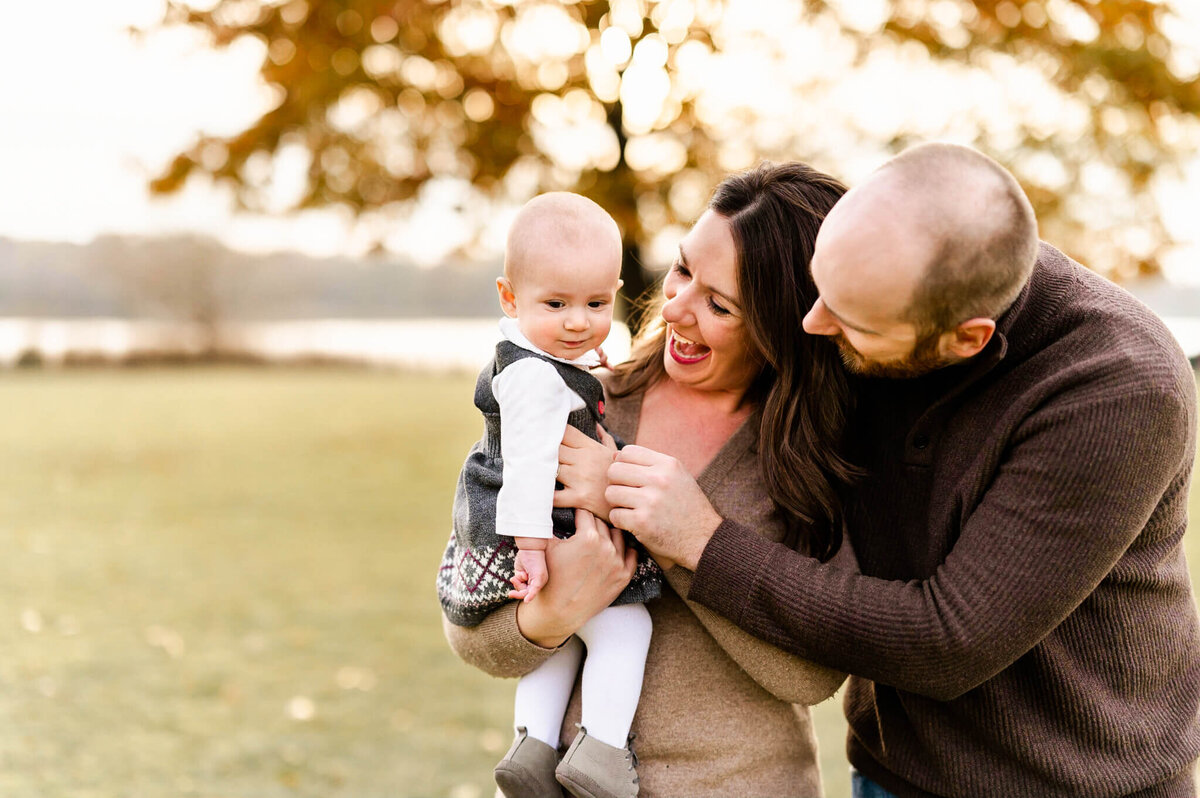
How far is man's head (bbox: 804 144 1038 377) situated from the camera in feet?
5.44

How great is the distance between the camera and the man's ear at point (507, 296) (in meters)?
2.18

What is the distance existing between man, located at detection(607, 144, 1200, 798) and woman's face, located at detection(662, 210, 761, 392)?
0.27 m

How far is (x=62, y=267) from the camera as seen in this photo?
2783 cm

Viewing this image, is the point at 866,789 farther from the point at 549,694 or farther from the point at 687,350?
the point at 687,350

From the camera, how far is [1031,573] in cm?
168

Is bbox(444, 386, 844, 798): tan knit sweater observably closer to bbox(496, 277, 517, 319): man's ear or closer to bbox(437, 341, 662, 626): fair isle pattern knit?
bbox(437, 341, 662, 626): fair isle pattern knit

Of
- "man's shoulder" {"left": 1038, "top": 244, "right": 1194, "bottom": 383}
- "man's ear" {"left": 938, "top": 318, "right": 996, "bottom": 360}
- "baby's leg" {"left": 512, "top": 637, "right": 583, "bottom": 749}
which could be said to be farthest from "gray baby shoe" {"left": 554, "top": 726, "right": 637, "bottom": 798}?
"man's shoulder" {"left": 1038, "top": 244, "right": 1194, "bottom": 383}

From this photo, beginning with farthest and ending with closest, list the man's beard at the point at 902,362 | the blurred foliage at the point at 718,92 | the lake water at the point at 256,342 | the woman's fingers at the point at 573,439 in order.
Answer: the lake water at the point at 256,342 < the blurred foliage at the point at 718,92 < the woman's fingers at the point at 573,439 < the man's beard at the point at 902,362

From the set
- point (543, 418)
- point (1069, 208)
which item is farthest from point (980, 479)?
point (1069, 208)

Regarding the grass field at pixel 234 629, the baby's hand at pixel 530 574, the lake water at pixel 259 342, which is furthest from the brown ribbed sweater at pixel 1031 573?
the lake water at pixel 259 342

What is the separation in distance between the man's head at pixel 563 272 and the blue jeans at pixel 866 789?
112cm

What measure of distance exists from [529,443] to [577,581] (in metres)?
0.29

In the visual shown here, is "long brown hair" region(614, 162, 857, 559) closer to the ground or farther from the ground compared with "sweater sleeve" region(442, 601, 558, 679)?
farther from the ground

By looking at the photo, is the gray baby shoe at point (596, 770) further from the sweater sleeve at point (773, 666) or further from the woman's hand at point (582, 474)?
the woman's hand at point (582, 474)
